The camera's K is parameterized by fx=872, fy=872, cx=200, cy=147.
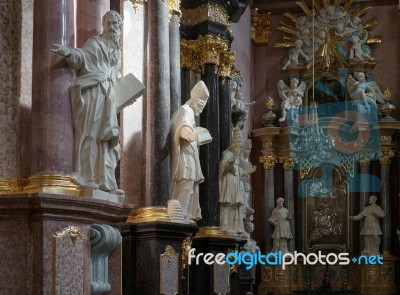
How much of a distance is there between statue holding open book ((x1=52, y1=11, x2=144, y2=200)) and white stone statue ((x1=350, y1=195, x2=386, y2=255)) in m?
12.8

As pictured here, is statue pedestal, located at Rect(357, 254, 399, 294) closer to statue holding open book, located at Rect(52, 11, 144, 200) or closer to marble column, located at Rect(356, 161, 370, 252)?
marble column, located at Rect(356, 161, 370, 252)

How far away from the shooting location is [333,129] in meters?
20.8

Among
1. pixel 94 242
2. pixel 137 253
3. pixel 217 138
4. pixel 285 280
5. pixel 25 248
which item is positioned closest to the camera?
pixel 25 248

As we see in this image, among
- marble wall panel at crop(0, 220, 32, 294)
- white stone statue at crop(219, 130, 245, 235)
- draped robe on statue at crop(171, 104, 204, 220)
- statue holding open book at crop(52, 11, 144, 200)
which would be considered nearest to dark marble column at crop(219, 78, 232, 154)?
white stone statue at crop(219, 130, 245, 235)

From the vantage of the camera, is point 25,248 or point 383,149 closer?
point 25,248

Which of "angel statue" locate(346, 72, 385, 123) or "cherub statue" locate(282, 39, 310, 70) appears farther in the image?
"cherub statue" locate(282, 39, 310, 70)

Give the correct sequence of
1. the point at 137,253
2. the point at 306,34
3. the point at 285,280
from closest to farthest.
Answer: the point at 137,253, the point at 285,280, the point at 306,34

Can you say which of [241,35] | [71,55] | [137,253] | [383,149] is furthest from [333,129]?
[71,55]

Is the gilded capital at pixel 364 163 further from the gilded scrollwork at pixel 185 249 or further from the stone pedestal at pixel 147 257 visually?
the stone pedestal at pixel 147 257

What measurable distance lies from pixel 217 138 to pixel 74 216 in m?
7.84

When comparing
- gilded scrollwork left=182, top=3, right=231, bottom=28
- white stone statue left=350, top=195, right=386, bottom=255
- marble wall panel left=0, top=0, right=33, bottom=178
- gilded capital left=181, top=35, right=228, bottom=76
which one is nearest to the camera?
marble wall panel left=0, top=0, right=33, bottom=178

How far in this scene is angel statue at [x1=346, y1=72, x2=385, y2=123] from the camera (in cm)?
2052

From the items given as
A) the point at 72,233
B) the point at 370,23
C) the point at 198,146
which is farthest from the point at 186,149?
the point at 370,23

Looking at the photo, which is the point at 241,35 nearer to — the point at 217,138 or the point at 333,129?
the point at 333,129
